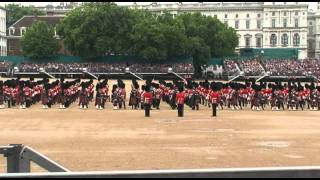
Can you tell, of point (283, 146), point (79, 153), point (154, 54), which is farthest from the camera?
point (154, 54)

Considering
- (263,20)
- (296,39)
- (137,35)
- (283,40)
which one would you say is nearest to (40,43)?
(137,35)

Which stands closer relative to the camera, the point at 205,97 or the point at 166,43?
the point at 205,97

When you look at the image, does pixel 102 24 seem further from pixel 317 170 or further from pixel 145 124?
pixel 317 170

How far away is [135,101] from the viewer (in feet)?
101

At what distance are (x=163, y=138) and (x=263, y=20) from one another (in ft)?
388

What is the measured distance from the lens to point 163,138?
17.8 metres

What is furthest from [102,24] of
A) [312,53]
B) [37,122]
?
[312,53]

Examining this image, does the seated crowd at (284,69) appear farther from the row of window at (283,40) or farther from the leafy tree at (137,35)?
the row of window at (283,40)

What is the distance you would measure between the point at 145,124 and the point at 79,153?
7.98 meters

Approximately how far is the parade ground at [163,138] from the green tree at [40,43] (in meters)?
56.3

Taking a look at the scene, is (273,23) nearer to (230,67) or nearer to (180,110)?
(230,67)

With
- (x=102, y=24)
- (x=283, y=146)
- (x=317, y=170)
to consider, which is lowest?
(x=283, y=146)

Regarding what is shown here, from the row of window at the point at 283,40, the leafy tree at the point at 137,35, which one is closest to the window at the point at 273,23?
the row of window at the point at 283,40

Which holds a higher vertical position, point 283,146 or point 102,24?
point 102,24
